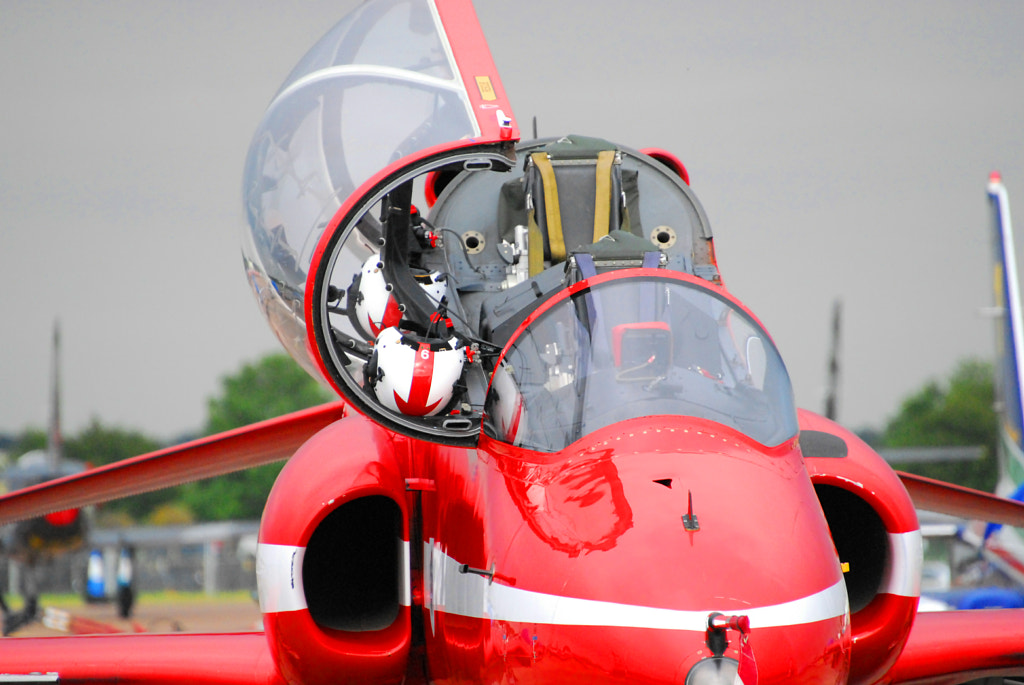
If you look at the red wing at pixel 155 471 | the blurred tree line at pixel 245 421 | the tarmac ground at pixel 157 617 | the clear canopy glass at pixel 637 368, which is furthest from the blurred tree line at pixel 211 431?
the clear canopy glass at pixel 637 368

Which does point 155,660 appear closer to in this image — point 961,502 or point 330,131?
point 330,131

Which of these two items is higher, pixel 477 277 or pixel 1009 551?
pixel 477 277

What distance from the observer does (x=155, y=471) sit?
6836 millimetres

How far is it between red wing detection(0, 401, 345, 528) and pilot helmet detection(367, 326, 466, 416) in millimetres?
1815

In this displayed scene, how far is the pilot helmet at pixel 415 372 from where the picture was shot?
4789 mm

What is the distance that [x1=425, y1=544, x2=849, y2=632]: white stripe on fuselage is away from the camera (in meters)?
3.31

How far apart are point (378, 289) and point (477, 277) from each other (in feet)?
2.16

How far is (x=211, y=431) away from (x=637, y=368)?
271 ft

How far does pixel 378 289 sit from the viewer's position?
5469 millimetres

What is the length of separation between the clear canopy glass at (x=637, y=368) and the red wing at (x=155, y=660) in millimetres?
2102

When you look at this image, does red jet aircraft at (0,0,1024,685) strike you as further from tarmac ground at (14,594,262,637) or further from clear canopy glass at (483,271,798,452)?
tarmac ground at (14,594,262,637)

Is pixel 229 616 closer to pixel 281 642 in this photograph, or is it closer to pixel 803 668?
pixel 281 642

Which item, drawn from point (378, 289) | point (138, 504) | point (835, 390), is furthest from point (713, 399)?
point (138, 504)

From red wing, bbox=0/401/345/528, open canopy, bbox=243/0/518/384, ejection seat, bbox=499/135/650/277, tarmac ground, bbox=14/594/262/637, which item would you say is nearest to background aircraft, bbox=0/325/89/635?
tarmac ground, bbox=14/594/262/637
